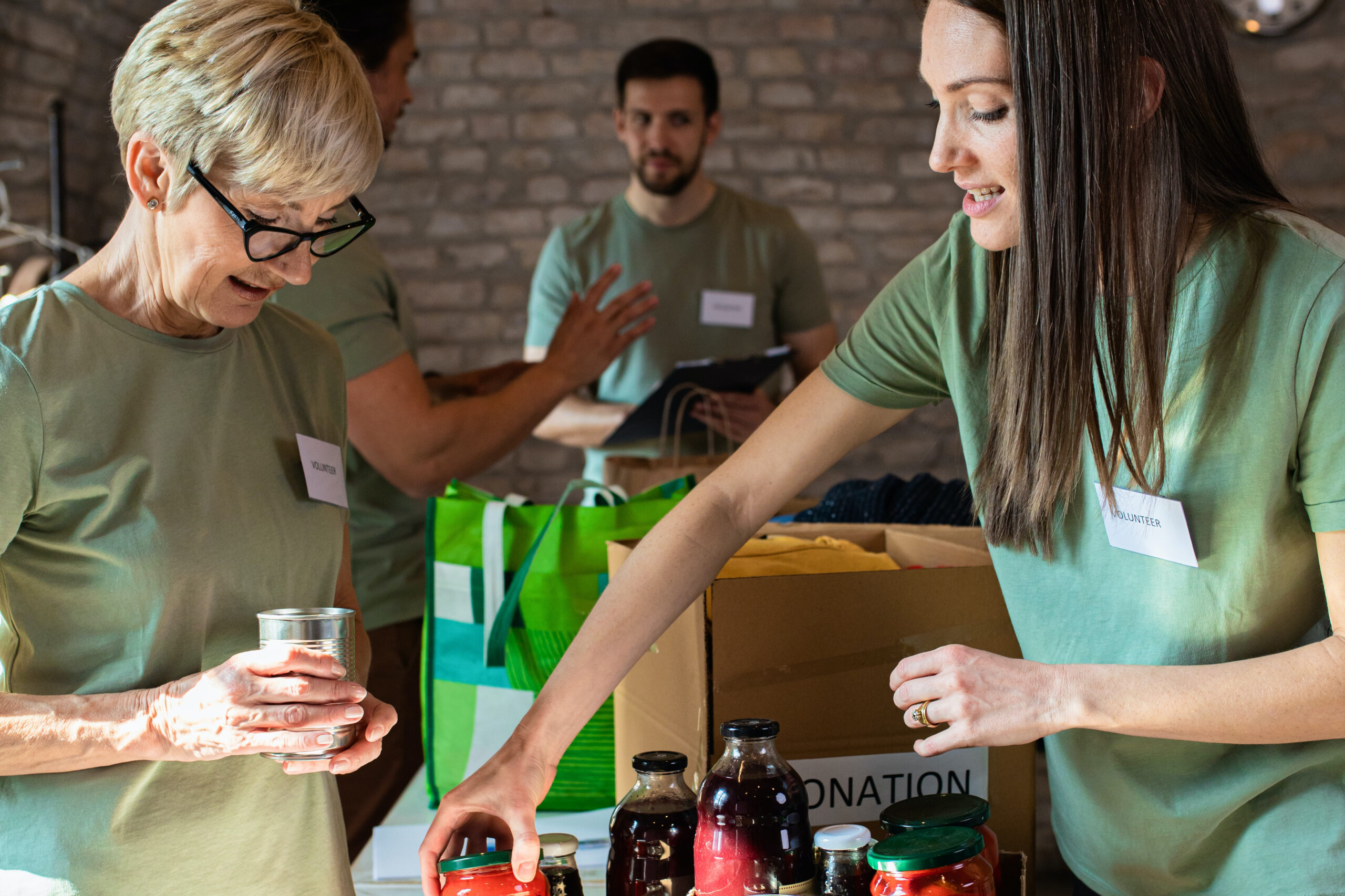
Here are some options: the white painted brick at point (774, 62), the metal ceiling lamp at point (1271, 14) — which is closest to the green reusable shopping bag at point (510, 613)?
the white painted brick at point (774, 62)

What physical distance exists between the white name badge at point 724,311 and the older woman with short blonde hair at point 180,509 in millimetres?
1767

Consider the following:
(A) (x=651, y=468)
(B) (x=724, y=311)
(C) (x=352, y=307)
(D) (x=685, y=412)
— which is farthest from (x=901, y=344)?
(B) (x=724, y=311)

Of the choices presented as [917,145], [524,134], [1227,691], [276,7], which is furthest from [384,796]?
[917,145]

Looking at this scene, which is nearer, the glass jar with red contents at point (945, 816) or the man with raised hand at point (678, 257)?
the glass jar with red contents at point (945, 816)

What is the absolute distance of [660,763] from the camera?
88cm

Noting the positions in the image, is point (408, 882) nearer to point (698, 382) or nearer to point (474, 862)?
point (474, 862)

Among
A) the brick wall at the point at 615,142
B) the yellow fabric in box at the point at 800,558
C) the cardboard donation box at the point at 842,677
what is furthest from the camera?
the brick wall at the point at 615,142

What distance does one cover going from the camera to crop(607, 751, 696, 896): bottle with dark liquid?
87 cm

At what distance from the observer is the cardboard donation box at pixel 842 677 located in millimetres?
1066

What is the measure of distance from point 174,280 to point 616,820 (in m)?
0.60

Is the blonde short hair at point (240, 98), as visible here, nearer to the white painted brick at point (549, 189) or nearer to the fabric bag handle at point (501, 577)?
the fabric bag handle at point (501, 577)

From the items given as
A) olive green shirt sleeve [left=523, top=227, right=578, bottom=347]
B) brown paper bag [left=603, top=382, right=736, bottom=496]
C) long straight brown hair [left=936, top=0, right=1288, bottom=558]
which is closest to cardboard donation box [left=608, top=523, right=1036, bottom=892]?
long straight brown hair [left=936, top=0, right=1288, bottom=558]

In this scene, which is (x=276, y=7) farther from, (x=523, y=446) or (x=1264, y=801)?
(x=523, y=446)

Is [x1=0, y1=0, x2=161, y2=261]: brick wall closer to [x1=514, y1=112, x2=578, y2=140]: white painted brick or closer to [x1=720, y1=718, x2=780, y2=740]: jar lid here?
[x1=514, y1=112, x2=578, y2=140]: white painted brick
